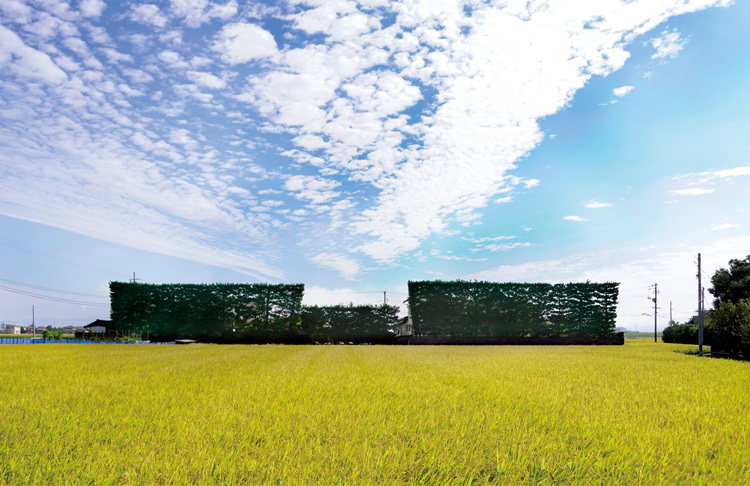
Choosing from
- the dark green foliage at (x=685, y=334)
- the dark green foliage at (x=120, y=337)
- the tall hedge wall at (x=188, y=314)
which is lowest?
the dark green foliage at (x=685, y=334)

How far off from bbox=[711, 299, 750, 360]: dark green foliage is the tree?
81.0ft

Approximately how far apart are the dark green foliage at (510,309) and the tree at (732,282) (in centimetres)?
1610

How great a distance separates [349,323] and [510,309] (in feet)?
42.8

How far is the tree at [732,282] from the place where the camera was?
40531mm

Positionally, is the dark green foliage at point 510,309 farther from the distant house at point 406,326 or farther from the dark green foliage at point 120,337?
the dark green foliage at point 120,337

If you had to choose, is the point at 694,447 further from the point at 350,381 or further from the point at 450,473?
the point at 350,381

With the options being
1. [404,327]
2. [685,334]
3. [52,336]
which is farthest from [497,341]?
[52,336]

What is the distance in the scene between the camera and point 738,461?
3613 mm

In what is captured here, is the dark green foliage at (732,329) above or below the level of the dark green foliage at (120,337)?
above

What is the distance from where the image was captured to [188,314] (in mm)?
33375

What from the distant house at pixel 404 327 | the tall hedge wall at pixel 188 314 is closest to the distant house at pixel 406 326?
the distant house at pixel 404 327

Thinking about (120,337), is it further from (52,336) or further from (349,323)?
(349,323)

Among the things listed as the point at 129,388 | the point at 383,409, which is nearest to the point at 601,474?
the point at 383,409

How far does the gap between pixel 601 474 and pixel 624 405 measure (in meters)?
3.54
